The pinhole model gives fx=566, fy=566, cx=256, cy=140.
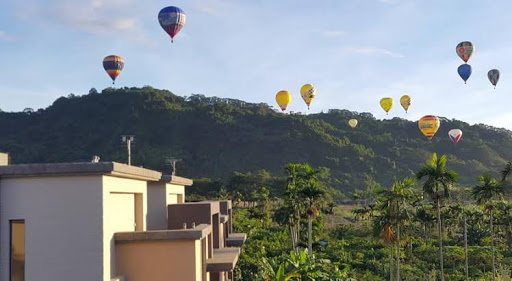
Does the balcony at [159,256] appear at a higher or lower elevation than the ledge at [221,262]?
higher

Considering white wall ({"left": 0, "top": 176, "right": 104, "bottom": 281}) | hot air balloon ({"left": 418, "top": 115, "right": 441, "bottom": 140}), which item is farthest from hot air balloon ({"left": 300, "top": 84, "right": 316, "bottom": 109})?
white wall ({"left": 0, "top": 176, "right": 104, "bottom": 281})

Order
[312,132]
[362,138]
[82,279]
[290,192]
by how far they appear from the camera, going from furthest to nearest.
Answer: [362,138] < [312,132] < [290,192] < [82,279]

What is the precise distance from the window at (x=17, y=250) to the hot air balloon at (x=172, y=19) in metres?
32.4

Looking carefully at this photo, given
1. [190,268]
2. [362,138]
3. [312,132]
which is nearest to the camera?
[190,268]

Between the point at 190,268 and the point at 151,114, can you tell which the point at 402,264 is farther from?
the point at 151,114

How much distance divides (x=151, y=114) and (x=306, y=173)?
112 metres

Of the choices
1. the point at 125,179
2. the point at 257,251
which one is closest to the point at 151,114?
the point at 257,251

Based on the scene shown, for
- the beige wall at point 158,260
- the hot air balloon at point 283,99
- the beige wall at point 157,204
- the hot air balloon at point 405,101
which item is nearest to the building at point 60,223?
the beige wall at point 158,260

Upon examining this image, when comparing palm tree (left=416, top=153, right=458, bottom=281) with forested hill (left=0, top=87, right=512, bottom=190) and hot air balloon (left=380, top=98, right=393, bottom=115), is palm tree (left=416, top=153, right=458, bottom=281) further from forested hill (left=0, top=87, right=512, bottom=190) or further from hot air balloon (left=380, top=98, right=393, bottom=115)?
forested hill (left=0, top=87, right=512, bottom=190)

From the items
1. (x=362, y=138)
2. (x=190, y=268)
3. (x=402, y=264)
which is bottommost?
(x=402, y=264)

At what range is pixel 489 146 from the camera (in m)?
168

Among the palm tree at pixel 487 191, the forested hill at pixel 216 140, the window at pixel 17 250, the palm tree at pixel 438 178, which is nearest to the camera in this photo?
the window at pixel 17 250

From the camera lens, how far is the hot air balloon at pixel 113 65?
45.9 metres

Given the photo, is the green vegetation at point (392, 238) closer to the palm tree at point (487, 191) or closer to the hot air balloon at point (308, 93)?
the palm tree at point (487, 191)
